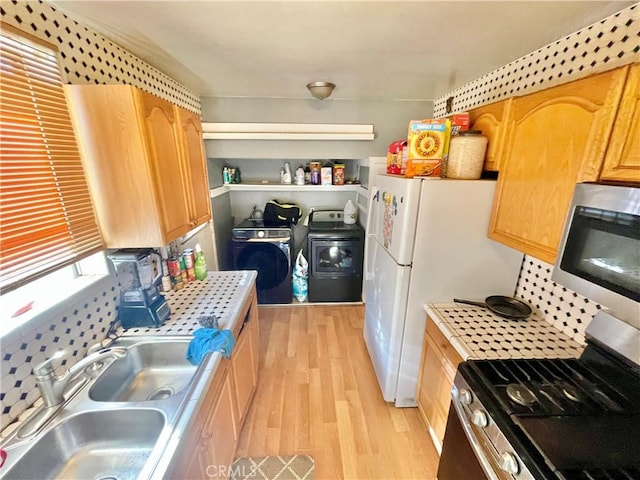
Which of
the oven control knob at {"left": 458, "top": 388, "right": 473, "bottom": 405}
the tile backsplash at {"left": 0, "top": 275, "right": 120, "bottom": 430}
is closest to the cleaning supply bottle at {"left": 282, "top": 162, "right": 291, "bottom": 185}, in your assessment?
the tile backsplash at {"left": 0, "top": 275, "right": 120, "bottom": 430}

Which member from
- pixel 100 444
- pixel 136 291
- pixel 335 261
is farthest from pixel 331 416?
pixel 335 261

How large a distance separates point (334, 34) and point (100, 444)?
6.54 feet

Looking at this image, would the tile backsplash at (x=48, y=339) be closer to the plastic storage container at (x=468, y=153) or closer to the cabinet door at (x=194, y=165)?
the cabinet door at (x=194, y=165)

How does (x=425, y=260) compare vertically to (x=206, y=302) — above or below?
above

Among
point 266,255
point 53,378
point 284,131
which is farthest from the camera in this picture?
point 266,255

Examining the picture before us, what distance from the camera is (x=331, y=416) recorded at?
6.18ft

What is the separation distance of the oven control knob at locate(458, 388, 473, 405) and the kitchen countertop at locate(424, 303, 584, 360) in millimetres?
155

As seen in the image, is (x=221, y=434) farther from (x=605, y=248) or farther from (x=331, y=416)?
(x=605, y=248)

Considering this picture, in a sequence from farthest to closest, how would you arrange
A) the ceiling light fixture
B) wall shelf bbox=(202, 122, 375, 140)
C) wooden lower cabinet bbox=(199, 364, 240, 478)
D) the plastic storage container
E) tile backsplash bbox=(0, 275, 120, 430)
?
wall shelf bbox=(202, 122, 375, 140), the ceiling light fixture, the plastic storage container, wooden lower cabinet bbox=(199, 364, 240, 478), tile backsplash bbox=(0, 275, 120, 430)

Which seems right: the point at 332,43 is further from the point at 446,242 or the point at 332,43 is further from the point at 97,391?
the point at 97,391

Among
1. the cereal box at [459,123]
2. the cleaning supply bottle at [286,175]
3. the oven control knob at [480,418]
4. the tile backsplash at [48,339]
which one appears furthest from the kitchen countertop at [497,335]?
the cleaning supply bottle at [286,175]

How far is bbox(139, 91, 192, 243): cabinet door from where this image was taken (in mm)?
1253

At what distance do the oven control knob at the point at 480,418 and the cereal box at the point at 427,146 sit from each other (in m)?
1.19

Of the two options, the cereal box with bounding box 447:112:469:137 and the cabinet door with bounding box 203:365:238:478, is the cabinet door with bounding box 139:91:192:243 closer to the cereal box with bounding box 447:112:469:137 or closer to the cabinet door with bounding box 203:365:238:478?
the cabinet door with bounding box 203:365:238:478
